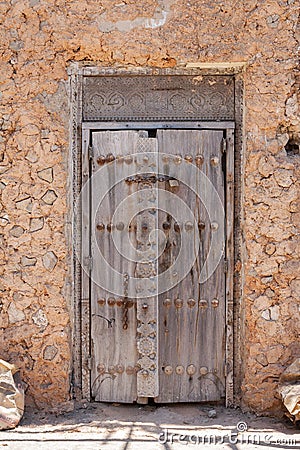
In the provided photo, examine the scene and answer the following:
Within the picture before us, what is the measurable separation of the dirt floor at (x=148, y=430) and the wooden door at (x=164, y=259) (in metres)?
0.13

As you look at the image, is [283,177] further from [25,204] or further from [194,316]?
[25,204]

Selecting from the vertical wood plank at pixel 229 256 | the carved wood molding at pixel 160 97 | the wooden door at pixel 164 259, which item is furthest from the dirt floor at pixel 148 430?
the carved wood molding at pixel 160 97

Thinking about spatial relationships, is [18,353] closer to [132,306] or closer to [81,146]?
[132,306]

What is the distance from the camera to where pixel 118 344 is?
4.48 m

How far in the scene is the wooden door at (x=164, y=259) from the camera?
446 cm

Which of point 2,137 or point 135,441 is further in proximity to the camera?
point 2,137

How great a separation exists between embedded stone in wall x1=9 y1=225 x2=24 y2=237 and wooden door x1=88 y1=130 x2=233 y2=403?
48 centimetres

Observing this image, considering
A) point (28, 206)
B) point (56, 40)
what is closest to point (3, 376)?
point (28, 206)

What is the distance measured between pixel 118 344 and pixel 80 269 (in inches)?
22.5

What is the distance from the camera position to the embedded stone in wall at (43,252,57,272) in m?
4.36

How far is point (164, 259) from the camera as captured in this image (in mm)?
4477

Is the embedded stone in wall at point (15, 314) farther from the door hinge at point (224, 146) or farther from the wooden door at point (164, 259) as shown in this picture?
the door hinge at point (224, 146)

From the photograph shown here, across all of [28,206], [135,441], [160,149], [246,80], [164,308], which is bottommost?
[135,441]

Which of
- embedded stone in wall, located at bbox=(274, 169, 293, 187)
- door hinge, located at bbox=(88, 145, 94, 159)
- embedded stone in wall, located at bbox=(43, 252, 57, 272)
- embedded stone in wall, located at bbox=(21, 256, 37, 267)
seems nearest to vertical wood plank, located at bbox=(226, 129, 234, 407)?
embedded stone in wall, located at bbox=(274, 169, 293, 187)
